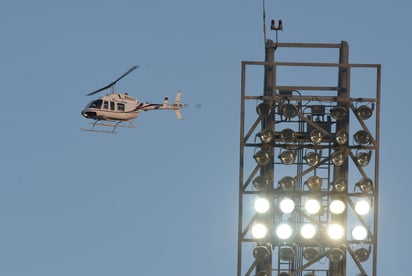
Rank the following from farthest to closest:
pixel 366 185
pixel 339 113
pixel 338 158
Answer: pixel 339 113 → pixel 338 158 → pixel 366 185

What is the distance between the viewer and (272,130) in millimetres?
42062

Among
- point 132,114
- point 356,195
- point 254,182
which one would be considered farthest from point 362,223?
point 132,114

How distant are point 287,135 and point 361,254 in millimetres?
4026

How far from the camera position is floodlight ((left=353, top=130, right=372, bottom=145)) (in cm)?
4197

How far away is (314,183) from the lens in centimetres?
4178

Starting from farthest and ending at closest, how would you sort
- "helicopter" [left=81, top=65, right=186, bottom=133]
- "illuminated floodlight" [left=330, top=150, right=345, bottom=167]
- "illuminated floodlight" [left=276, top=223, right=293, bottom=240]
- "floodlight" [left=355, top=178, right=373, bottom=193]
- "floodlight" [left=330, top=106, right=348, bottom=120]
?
"helicopter" [left=81, top=65, right=186, bottom=133], "floodlight" [left=330, top=106, right=348, bottom=120], "illuminated floodlight" [left=330, top=150, right=345, bottom=167], "floodlight" [left=355, top=178, right=373, bottom=193], "illuminated floodlight" [left=276, top=223, right=293, bottom=240]

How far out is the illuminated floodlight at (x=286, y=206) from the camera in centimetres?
4119

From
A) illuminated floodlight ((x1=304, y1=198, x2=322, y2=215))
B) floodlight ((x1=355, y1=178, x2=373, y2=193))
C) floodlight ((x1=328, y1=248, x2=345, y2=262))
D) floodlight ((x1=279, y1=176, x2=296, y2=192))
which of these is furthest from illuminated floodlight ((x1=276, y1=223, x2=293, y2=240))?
floodlight ((x1=355, y1=178, x2=373, y2=193))

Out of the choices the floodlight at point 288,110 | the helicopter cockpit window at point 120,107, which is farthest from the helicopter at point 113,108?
the floodlight at point 288,110

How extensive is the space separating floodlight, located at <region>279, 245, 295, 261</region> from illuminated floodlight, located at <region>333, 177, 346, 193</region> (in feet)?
7.34

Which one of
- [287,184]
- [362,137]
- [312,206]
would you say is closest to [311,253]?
[312,206]

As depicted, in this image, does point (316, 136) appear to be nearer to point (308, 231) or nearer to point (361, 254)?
point (308, 231)

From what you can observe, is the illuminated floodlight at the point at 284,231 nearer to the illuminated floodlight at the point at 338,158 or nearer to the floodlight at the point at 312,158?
the floodlight at the point at 312,158

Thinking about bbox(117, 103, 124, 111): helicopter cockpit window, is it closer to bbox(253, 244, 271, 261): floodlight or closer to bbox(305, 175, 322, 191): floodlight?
bbox(305, 175, 322, 191): floodlight
